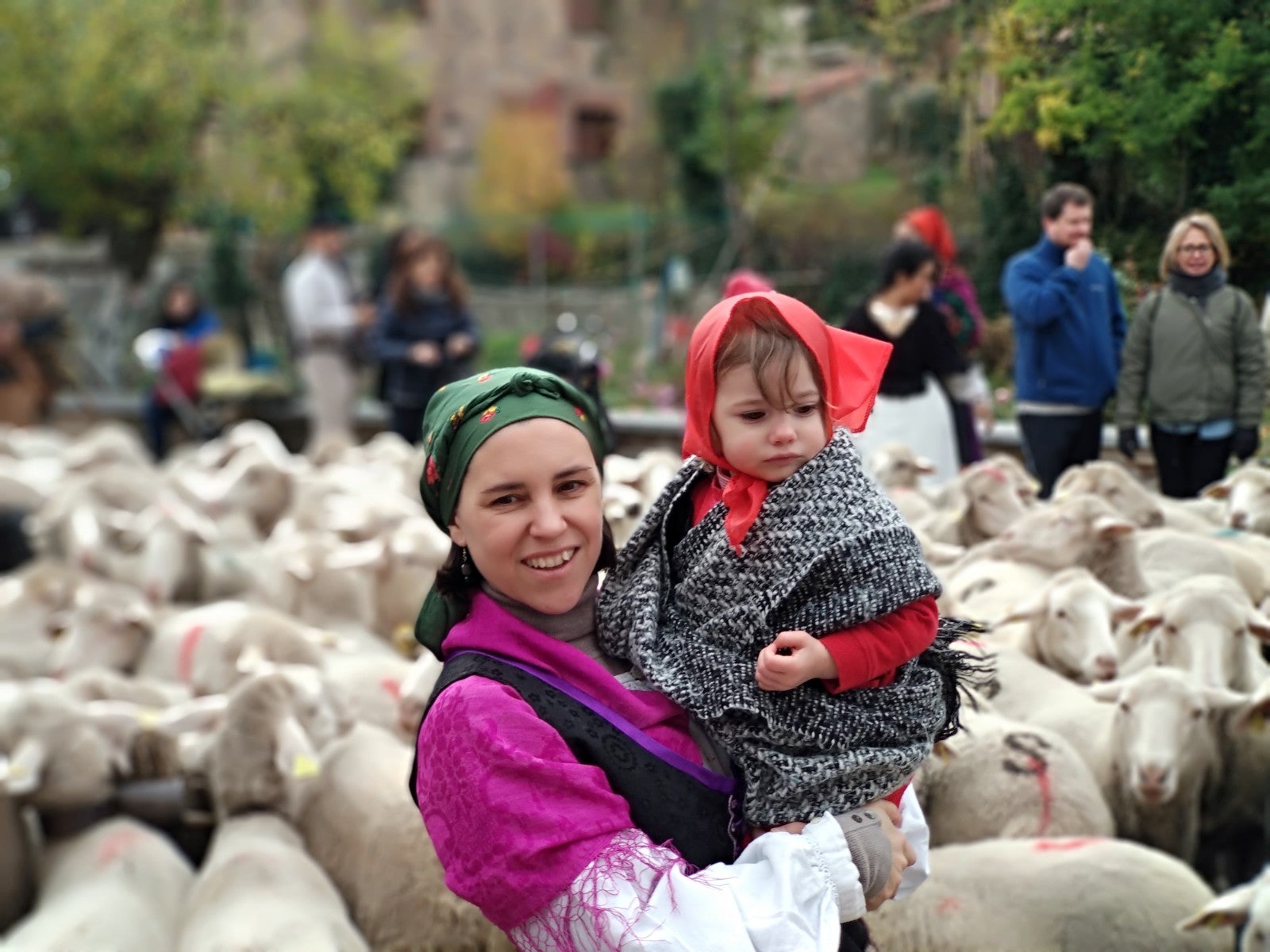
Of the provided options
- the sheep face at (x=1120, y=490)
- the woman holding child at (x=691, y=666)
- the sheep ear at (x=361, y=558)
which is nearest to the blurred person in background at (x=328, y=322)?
the sheep ear at (x=361, y=558)

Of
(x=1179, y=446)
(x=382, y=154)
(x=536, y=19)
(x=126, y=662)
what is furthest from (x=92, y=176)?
(x=1179, y=446)

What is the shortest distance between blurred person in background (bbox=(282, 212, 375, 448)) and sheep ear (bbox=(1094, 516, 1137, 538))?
672cm

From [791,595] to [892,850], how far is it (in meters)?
0.35

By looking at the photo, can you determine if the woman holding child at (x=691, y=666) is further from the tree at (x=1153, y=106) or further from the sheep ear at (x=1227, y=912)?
the tree at (x=1153, y=106)

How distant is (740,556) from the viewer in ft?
5.90

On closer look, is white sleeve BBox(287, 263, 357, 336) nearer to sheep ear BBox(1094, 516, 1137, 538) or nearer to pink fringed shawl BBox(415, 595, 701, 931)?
sheep ear BBox(1094, 516, 1137, 538)

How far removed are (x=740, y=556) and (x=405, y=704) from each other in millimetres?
2163

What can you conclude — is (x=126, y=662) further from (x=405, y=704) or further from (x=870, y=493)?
(x=870, y=493)

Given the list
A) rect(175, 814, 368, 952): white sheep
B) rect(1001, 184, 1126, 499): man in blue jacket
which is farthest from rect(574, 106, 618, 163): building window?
rect(175, 814, 368, 952): white sheep

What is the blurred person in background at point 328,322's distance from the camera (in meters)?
9.48

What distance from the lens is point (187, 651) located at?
16.8ft

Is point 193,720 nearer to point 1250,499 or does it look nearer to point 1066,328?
point 1066,328

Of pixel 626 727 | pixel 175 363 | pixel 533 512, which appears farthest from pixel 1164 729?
pixel 175 363

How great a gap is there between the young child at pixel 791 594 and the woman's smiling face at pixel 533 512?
11cm
